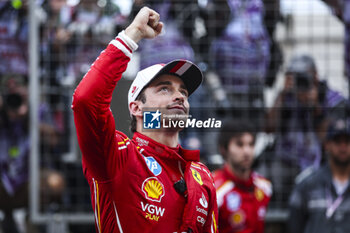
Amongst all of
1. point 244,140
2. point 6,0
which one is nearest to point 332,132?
point 244,140

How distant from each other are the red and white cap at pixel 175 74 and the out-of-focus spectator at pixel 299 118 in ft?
10.9

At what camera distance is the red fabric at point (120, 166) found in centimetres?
254

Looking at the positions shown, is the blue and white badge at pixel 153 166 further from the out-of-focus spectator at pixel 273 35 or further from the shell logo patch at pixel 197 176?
the out-of-focus spectator at pixel 273 35

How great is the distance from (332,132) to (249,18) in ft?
4.89

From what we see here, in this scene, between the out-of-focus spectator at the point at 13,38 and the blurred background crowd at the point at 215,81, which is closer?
the blurred background crowd at the point at 215,81

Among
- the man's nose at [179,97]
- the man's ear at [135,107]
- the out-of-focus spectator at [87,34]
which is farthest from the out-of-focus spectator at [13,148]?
the man's nose at [179,97]

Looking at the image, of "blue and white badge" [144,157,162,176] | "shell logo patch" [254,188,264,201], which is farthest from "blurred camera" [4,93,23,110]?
"blue and white badge" [144,157,162,176]

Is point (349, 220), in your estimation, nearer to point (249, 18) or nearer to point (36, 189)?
point (249, 18)

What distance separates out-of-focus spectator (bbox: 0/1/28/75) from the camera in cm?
658

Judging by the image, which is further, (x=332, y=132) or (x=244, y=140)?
(x=332, y=132)

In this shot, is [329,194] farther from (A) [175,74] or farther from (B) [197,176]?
(A) [175,74]

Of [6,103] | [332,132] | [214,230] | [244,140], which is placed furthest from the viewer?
[6,103]

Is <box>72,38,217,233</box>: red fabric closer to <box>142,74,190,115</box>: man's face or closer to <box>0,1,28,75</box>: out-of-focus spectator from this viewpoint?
<box>142,74,190,115</box>: man's face

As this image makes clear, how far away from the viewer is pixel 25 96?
21.6 ft
